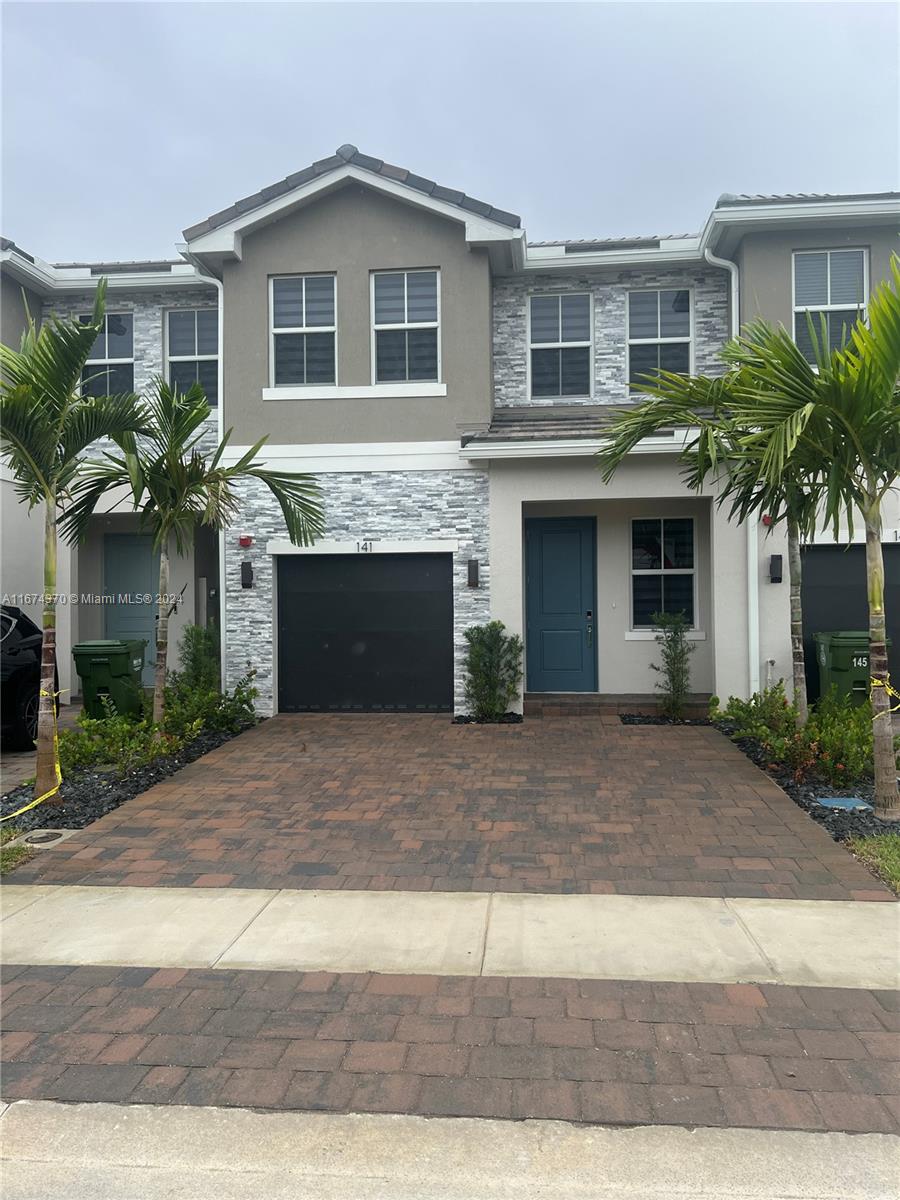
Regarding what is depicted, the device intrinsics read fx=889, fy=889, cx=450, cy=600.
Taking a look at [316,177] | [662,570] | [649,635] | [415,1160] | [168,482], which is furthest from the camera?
[662,570]

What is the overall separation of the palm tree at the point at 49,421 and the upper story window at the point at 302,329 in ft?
14.0

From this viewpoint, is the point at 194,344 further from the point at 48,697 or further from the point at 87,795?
the point at 87,795

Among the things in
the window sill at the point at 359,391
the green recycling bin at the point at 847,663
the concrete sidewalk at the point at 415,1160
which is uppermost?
the window sill at the point at 359,391

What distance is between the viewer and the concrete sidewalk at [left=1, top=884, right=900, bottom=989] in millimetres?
4273

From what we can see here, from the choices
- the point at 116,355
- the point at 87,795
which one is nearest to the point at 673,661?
the point at 87,795

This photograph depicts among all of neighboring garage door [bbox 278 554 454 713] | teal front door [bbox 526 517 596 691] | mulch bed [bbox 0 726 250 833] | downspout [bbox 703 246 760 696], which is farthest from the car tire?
downspout [bbox 703 246 760 696]

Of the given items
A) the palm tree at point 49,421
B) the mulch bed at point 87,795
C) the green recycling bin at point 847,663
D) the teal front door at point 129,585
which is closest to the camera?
the mulch bed at point 87,795

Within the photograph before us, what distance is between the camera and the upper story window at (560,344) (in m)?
12.4

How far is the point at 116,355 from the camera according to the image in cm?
1330

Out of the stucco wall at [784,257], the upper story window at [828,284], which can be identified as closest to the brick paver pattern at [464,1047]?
the stucco wall at [784,257]

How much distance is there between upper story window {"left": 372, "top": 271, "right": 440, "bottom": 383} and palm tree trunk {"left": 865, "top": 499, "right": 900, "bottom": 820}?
6.37 m

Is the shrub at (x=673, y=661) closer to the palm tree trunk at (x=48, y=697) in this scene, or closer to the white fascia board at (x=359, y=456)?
the white fascia board at (x=359, y=456)

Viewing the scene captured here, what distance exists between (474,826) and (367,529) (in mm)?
5674

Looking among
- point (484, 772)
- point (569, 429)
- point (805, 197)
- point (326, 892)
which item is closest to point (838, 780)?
point (484, 772)
